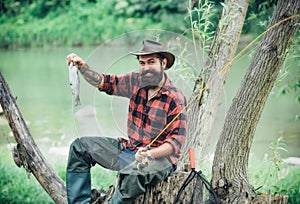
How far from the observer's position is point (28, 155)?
2.96 meters

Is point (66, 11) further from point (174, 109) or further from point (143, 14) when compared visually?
point (174, 109)

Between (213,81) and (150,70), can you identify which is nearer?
(150,70)

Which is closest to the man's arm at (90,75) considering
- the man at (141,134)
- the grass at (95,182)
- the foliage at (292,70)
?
the man at (141,134)

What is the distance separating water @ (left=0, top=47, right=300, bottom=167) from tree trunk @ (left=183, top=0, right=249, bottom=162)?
0.14m

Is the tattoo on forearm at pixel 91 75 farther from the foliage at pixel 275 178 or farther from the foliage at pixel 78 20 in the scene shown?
the foliage at pixel 78 20

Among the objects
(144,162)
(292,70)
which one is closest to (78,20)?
(292,70)

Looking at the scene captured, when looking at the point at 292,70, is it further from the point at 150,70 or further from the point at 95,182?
the point at 150,70

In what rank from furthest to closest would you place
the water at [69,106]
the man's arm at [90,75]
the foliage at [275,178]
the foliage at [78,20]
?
the foliage at [78,20]
the foliage at [275,178]
the water at [69,106]
the man's arm at [90,75]

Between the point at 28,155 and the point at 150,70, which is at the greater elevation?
the point at 150,70

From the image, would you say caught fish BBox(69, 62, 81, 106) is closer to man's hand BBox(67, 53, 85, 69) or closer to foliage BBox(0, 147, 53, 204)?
man's hand BBox(67, 53, 85, 69)

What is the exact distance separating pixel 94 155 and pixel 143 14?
9.10 m

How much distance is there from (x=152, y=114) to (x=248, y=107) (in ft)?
1.48

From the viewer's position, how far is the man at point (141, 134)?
240cm

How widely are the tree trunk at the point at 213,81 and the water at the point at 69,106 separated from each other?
14cm
